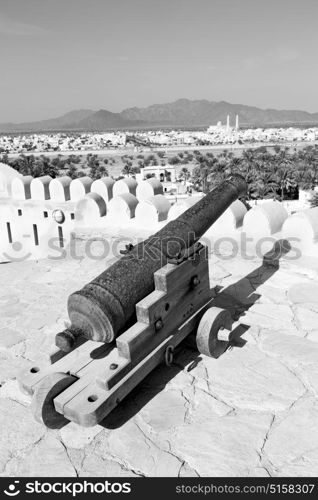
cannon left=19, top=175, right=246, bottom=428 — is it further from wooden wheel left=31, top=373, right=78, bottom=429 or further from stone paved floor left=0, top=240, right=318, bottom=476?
stone paved floor left=0, top=240, right=318, bottom=476

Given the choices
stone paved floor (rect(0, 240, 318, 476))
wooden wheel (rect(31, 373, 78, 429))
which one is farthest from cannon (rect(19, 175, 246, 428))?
stone paved floor (rect(0, 240, 318, 476))

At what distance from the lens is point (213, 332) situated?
3.11m

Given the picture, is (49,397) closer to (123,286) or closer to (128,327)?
(128,327)

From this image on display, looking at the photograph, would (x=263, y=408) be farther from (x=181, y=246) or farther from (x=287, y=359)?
(x=181, y=246)

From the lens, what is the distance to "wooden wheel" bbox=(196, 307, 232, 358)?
309cm

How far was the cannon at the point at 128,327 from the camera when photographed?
2447mm

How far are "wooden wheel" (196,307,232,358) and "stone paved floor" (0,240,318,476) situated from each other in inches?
3.7

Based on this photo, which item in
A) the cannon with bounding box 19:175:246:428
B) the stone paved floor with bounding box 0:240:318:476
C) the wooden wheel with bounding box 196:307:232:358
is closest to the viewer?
the stone paved floor with bounding box 0:240:318:476

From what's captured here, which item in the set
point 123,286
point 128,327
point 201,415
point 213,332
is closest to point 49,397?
point 128,327

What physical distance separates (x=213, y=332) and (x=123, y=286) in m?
0.83

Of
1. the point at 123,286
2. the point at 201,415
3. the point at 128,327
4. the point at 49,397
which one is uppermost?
the point at 123,286

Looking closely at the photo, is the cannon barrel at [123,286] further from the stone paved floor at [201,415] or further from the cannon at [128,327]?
the stone paved floor at [201,415]

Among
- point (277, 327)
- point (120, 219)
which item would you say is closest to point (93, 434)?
point (277, 327)
